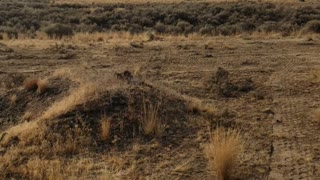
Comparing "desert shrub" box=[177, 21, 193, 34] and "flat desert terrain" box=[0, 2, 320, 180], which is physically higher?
"flat desert terrain" box=[0, 2, 320, 180]

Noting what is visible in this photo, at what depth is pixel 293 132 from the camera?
35.0 feet

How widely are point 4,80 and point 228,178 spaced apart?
34.7 feet

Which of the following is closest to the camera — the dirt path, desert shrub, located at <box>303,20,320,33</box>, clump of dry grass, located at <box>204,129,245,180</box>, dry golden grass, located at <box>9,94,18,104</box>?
clump of dry grass, located at <box>204,129,245,180</box>

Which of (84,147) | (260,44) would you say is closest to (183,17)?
(260,44)

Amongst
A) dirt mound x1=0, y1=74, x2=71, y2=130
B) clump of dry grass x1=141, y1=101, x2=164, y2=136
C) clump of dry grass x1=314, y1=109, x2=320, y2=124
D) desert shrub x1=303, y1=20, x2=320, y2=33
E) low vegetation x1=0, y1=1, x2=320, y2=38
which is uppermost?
clump of dry grass x1=141, y1=101, x2=164, y2=136

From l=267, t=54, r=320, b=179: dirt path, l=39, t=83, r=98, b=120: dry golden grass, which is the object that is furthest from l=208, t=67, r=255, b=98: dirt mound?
l=39, t=83, r=98, b=120: dry golden grass

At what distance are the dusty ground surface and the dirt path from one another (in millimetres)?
17

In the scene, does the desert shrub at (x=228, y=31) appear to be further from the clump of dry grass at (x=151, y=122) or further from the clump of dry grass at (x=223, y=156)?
the clump of dry grass at (x=223, y=156)

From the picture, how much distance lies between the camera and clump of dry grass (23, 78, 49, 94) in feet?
45.1

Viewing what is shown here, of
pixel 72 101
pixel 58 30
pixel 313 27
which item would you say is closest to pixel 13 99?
pixel 72 101

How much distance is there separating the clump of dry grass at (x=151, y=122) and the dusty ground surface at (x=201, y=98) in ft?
0.66

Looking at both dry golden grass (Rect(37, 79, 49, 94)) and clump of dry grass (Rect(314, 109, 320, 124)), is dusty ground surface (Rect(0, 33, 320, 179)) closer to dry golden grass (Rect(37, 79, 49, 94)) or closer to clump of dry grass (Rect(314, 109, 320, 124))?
clump of dry grass (Rect(314, 109, 320, 124))

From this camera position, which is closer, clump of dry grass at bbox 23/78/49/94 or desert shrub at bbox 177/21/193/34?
clump of dry grass at bbox 23/78/49/94

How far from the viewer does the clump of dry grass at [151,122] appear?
34.2 ft
